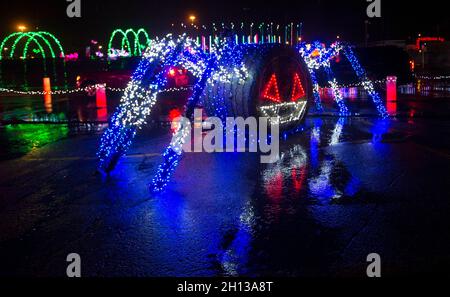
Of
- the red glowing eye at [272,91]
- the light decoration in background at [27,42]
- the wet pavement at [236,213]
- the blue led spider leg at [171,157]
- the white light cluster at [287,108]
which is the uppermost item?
the light decoration in background at [27,42]

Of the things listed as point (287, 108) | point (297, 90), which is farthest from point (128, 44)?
point (287, 108)

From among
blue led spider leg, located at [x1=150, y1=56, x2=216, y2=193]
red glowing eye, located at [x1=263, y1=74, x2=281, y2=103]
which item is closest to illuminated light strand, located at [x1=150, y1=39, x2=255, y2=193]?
blue led spider leg, located at [x1=150, y1=56, x2=216, y2=193]

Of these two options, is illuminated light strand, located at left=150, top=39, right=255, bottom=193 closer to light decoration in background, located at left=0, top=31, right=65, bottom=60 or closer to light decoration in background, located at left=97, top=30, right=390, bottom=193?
light decoration in background, located at left=97, top=30, right=390, bottom=193

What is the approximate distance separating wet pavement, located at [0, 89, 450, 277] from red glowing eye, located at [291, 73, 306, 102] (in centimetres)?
224

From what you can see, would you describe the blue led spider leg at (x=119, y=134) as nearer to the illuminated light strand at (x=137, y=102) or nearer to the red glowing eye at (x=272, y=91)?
the illuminated light strand at (x=137, y=102)

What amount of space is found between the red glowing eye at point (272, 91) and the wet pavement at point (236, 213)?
168 centimetres

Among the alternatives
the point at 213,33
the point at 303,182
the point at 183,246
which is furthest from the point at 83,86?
the point at 183,246

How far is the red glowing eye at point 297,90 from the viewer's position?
10.8 m

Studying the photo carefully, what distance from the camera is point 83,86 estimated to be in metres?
21.4

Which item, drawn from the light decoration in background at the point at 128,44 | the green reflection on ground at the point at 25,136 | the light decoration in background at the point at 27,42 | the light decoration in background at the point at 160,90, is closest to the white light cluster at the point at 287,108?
the light decoration in background at the point at 160,90

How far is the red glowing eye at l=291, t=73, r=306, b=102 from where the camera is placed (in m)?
10.8
